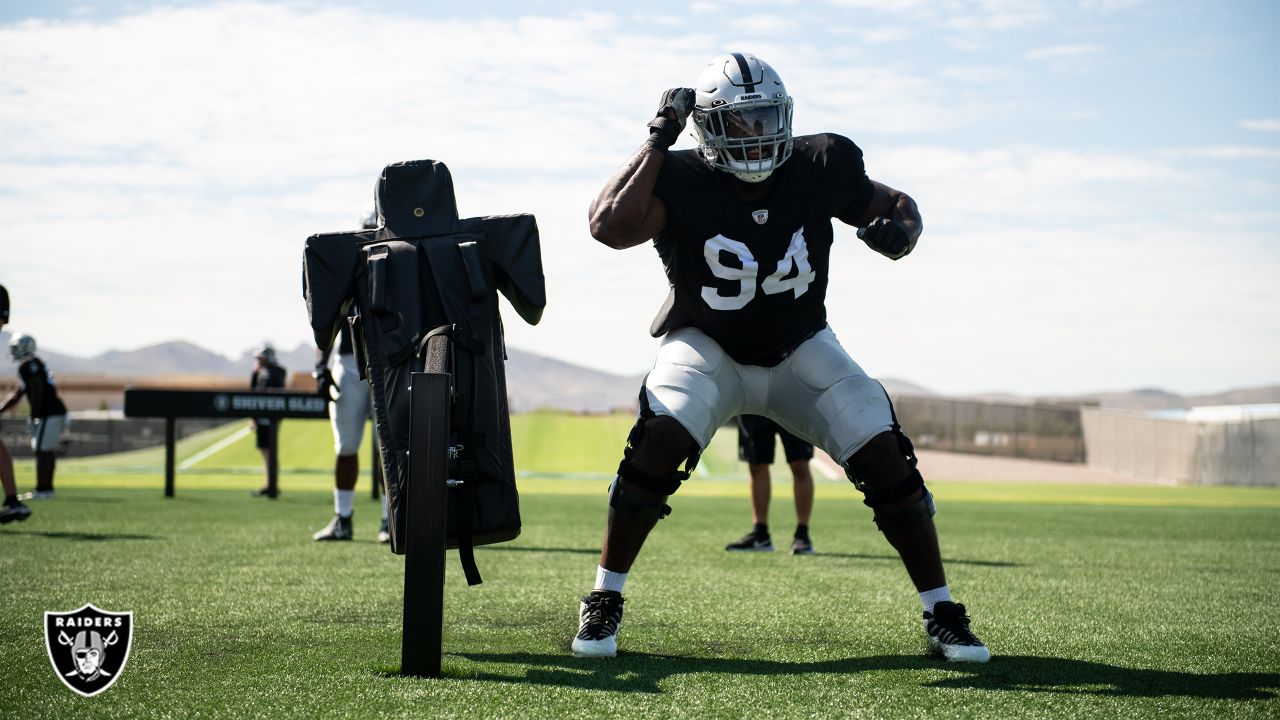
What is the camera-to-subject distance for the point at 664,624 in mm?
4680

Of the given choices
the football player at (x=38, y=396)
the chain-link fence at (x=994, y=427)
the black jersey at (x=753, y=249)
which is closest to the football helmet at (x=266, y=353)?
the football player at (x=38, y=396)

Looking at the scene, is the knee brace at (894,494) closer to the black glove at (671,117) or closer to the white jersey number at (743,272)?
the white jersey number at (743,272)

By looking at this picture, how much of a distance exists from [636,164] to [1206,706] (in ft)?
8.03

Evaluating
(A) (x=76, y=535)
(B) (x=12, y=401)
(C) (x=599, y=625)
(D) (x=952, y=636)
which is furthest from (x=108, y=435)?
(D) (x=952, y=636)

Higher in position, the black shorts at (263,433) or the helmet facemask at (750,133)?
the helmet facemask at (750,133)

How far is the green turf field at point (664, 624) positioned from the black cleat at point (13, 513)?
0.18 m

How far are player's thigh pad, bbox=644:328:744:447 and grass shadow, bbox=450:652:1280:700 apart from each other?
81cm

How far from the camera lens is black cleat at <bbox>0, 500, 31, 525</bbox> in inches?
346

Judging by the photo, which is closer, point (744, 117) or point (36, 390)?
point (744, 117)

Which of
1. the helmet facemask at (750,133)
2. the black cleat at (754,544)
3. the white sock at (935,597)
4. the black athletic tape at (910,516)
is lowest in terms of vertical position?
the black cleat at (754,544)

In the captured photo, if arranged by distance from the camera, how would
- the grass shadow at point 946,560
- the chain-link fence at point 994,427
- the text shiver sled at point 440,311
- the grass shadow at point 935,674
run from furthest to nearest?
1. the chain-link fence at point 994,427
2. the grass shadow at point 946,560
3. the text shiver sled at point 440,311
4. the grass shadow at point 935,674

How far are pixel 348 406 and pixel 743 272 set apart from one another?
15.6 ft

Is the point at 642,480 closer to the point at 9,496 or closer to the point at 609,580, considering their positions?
the point at 609,580

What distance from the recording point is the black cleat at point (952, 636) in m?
3.94
